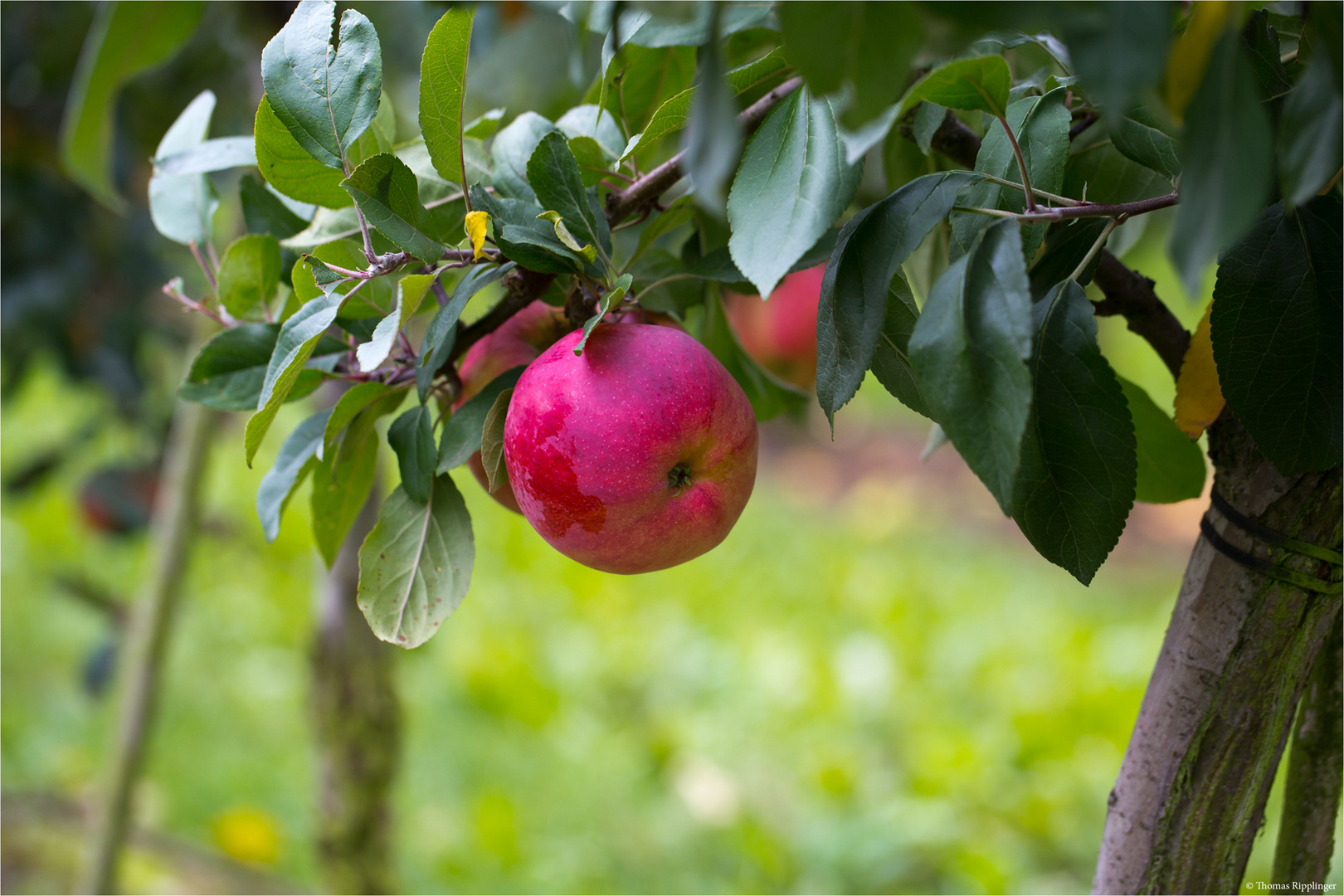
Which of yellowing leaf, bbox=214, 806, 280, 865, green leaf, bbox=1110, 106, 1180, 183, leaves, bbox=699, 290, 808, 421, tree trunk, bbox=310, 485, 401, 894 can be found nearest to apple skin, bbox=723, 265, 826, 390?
tree trunk, bbox=310, 485, 401, 894

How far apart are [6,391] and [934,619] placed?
174 centimetres

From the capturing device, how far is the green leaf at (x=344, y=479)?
448 mm

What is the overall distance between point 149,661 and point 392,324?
0.92 metres

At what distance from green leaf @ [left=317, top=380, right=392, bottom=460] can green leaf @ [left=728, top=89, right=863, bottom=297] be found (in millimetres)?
180

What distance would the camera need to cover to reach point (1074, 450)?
0.32m

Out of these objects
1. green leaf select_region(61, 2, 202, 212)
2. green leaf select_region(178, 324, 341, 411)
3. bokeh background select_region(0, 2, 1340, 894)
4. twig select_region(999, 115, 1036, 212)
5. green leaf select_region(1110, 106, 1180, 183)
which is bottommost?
bokeh background select_region(0, 2, 1340, 894)

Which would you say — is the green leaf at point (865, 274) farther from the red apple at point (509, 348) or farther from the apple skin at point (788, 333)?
the apple skin at point (788, 333)

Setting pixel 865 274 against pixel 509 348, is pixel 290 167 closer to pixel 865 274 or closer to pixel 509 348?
pixel 509 348

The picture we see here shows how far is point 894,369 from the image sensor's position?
0.37 meters

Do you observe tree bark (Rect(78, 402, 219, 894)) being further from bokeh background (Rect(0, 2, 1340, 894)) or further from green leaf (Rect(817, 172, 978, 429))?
green leaf (Rect(817, 172, 978, 429))

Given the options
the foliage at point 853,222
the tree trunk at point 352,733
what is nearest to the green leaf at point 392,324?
the foliage at point 853,222

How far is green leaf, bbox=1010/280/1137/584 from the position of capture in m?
0.32

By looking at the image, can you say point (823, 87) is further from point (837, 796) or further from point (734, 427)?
point (837, 796)

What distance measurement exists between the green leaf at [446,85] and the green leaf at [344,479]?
119mm
